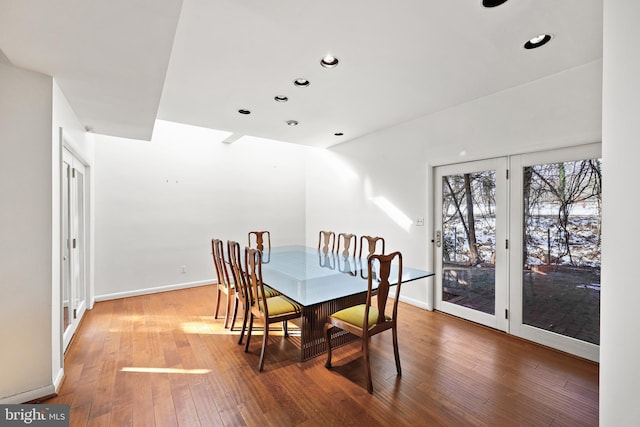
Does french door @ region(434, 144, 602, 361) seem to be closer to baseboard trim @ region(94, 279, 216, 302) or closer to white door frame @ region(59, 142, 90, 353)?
baseboard trim @ region(94, 279, 216, 302)

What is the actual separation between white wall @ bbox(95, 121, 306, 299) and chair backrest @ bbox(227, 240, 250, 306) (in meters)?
2.60

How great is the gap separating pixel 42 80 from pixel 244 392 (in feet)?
9.25

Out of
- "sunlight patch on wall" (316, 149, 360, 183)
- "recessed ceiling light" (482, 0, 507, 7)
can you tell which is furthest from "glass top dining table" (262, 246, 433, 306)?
"recessed ceiling light" (482, 0, 507, 7)

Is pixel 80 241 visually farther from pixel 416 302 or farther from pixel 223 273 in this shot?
pixel 416 302

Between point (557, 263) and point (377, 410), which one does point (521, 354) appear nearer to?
point (557, 263)

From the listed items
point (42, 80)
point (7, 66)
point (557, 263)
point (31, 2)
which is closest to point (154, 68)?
point (31, 2)

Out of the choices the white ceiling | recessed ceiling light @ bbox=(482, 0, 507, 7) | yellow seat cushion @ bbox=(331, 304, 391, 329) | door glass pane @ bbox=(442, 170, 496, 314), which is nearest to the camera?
the white ceiling

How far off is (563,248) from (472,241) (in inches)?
34.2

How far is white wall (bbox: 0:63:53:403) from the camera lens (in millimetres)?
1953

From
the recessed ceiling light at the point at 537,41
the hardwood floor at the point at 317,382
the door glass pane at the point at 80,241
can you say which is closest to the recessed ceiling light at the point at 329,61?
the recessed ceiling light at the point at 537,41

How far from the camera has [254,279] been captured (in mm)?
2410

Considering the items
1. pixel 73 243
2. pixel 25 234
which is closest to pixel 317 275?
pixel 25 234

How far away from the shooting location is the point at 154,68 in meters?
2.05

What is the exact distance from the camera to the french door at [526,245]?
8.54ft
